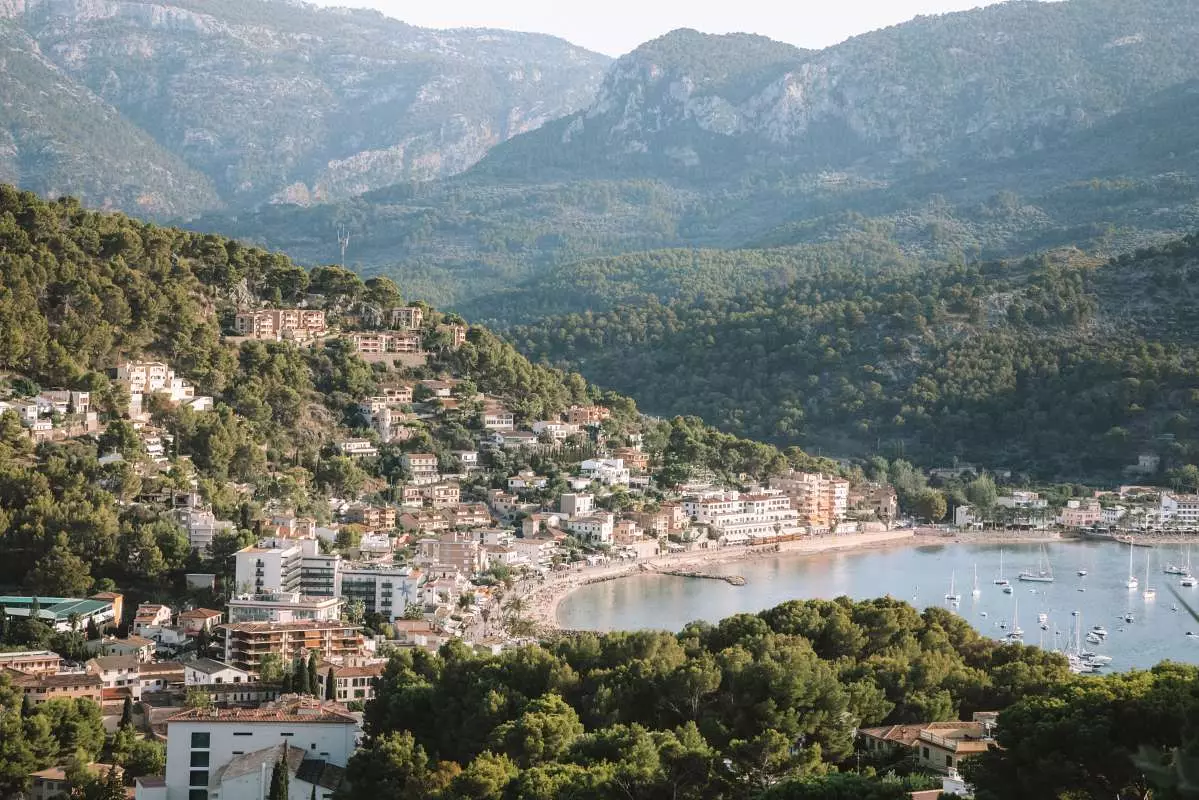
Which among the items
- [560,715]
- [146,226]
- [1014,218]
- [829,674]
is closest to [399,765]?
[560,715]

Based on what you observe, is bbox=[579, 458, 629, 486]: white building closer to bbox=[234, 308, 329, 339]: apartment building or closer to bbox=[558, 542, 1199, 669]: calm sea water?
bbox=[558, 542, 1199, 669]: calm sea water

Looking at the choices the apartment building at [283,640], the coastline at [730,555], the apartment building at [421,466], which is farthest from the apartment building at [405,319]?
the apartment building at [283,640]

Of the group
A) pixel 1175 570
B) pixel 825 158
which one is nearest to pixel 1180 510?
pixel 1175 570

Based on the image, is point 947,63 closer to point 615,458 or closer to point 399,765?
point 615,458

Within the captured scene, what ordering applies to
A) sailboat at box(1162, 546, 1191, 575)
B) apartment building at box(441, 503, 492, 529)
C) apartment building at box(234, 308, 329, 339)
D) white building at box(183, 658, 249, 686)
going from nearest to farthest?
1. white building at box(183, 658, 249, 686)
2. apartment building at box(441, 503, 492, 529)
3. apartment building at box(234, 308, 329, 339)
4. sailboat at box(1162, 546, 1191, 575)

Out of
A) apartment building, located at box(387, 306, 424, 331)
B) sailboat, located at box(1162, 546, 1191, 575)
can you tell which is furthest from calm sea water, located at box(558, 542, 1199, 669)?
apartment building, located at box(387, 306, 424, 331)

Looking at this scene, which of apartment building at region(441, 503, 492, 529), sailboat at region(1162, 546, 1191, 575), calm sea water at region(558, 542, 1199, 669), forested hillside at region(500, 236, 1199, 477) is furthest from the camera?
forested hillside at region(500, 236, 1199, 477)

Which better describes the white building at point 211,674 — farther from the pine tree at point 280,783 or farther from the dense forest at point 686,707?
the pine tree at point 280,783
